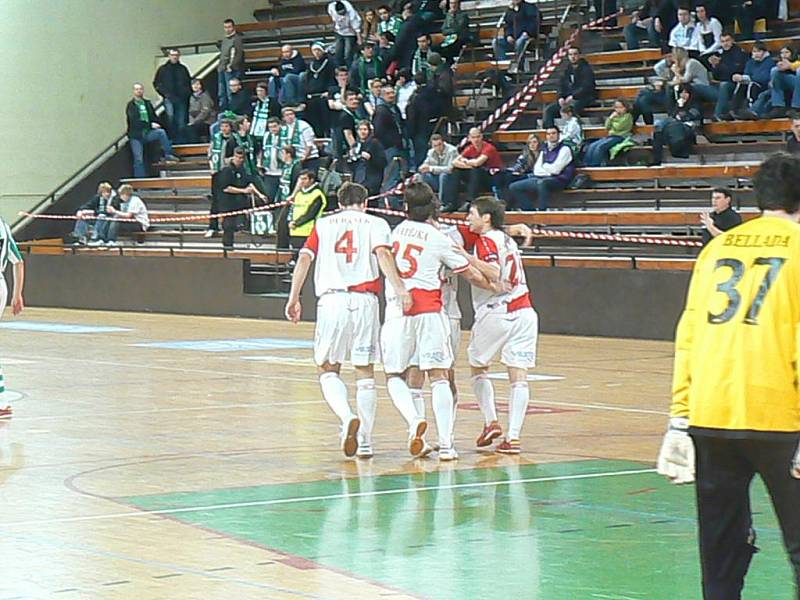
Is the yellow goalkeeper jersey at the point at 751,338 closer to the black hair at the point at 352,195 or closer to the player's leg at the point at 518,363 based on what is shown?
the black hair at the point at 352,195

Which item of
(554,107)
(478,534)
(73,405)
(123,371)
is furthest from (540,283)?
(478,534)

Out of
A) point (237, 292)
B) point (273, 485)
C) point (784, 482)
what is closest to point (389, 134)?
point (237, 292)

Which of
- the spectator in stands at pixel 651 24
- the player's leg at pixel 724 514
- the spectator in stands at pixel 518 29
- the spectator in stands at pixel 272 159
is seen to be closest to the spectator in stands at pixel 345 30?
the spectator in stands at pixel 272 159

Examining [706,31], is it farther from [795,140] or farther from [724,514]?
[724,514]

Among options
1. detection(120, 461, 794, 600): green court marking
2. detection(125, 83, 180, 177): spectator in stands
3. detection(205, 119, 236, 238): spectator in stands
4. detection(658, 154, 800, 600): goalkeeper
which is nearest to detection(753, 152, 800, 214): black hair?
detection(658, 154, 800, 600): goalkeeper

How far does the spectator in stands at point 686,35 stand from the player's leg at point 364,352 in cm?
1469

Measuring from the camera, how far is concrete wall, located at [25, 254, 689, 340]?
21.4 metres

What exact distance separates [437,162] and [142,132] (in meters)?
10.0

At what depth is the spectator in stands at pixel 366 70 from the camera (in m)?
28.5

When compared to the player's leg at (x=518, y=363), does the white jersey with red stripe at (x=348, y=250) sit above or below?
above

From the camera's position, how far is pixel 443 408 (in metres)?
10.8

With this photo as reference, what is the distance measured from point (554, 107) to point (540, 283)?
12.5ft

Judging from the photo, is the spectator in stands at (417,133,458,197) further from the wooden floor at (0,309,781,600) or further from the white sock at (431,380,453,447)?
the white sock at (431,380,453,447)

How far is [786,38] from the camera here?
24.4 meters
